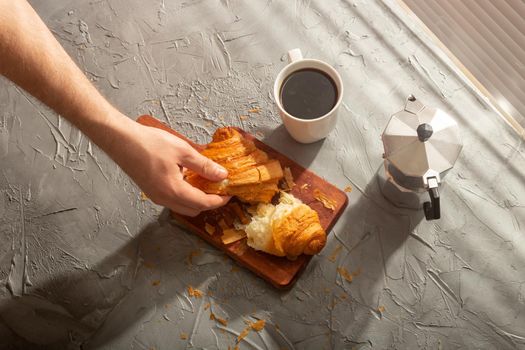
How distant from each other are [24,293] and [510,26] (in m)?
1.13

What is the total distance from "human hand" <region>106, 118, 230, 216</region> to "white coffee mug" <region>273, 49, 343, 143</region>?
0.18 meters

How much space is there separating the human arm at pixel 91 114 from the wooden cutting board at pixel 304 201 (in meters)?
0.10

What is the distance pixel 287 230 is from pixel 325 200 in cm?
14

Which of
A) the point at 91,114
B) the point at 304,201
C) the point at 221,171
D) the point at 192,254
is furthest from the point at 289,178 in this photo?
the point at 91,114

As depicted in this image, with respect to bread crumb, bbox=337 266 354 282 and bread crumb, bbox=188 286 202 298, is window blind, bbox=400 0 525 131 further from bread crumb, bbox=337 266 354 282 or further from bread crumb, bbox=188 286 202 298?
bread crumb, bbox=188 286 202 298

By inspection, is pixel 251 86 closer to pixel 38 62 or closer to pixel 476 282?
pixel 38 62

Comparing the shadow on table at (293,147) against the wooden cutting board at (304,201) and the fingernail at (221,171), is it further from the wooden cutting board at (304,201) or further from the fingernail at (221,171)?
the fingernail at (221,171)

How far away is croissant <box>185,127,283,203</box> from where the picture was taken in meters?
0.87

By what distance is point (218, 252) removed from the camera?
951 mm

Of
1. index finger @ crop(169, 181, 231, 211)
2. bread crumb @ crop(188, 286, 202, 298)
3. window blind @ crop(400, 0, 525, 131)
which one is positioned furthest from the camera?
bread crumb @ crop(188, 286, 202, 298)

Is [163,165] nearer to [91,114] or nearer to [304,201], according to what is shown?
[91,114]

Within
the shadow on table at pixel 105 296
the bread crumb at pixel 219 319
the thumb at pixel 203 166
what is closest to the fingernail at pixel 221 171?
the thumb at pixel 203 166

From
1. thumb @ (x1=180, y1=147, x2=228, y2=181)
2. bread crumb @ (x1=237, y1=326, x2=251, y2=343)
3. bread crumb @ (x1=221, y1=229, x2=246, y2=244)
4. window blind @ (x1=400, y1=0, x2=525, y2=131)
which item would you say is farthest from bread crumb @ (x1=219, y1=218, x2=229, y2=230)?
window blind @ (x1=400, y1=0, x2=525, y2=131)

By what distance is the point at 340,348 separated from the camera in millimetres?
887
